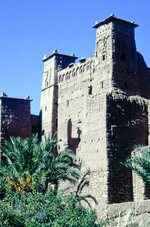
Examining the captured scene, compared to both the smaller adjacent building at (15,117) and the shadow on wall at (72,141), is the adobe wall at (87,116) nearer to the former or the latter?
the shadow on wall at (72,141)

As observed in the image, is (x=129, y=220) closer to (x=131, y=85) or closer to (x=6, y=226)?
(x=6, y=226)

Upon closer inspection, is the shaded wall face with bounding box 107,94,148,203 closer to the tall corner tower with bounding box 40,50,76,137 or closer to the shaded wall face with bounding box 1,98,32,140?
the shaded wall face with bounding box 1,98,32,140

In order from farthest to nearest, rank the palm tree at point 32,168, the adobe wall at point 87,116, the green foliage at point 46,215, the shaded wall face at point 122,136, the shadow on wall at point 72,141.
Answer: the shadow on wall at point 72,141
the adobe wall at point 87,116
the shaded wall face at point 122,136
the palm tree at point 32,168
the green foliage at point 46,215

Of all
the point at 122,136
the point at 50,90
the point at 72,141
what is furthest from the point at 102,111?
the point at 50,90

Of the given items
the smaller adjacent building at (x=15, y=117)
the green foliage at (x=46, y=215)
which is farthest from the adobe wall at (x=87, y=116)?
the green foliage at (x=46, y=215)

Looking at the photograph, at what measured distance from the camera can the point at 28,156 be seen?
1730cm

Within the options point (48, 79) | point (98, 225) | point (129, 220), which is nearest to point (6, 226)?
point (98, 225)

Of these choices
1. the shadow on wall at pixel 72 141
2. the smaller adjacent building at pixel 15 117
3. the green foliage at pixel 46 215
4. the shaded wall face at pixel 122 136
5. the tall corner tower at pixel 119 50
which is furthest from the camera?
the smaller adjacent building at pixel 15 117

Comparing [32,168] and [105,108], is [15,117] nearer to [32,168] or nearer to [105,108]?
[105,108]

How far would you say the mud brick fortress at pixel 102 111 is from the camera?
57.1 ft

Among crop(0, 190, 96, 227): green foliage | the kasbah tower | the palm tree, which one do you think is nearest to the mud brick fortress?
the kasbah tower

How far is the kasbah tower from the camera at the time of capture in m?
17.4

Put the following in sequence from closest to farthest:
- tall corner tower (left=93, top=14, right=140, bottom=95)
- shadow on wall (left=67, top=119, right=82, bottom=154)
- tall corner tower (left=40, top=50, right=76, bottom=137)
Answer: tall corner tower (left=93, top=14, right=140, bottom=95) → shadow on wall (left=67, top=119, right=82, bottom=154) → tall corner tower (left=40, top=50, right=76, bottom=137)

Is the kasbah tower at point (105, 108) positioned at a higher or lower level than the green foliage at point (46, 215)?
higher
